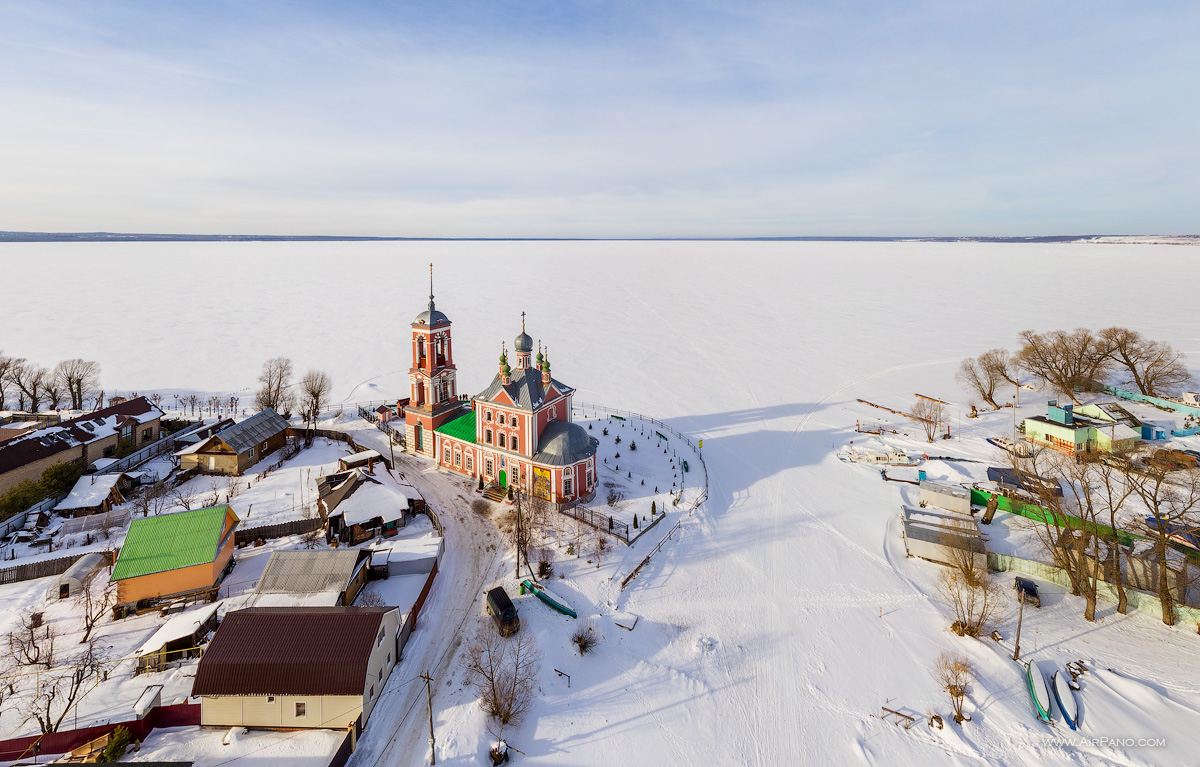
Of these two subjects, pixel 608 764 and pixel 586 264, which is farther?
pixel 586 264

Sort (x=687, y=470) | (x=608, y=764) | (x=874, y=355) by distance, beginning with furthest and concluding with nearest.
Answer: (x=874, y=355), (x=687, y=470), (x=608, y=764)

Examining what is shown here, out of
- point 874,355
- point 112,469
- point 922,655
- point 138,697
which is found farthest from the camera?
point 874,355

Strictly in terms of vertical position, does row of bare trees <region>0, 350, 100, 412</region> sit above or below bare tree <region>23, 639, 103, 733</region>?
above

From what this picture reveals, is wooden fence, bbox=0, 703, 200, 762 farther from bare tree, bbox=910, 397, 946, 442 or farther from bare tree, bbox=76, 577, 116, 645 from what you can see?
bare tree, bbox=910, 397, 946, 442

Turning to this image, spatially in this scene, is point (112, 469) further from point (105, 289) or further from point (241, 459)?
point (105, 289)

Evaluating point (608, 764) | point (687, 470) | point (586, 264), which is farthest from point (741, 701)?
point (586, 264)

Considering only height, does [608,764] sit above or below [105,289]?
below

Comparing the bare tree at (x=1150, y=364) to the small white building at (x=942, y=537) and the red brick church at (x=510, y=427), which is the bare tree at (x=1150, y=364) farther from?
the red brick church at (x=510, y=427)

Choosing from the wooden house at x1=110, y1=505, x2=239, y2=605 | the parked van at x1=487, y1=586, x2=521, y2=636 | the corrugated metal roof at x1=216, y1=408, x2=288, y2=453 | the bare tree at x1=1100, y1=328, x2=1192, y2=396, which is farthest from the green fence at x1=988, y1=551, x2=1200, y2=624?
the corrugated metal roof at x1=216, y1=408, x2=288, y2=453
